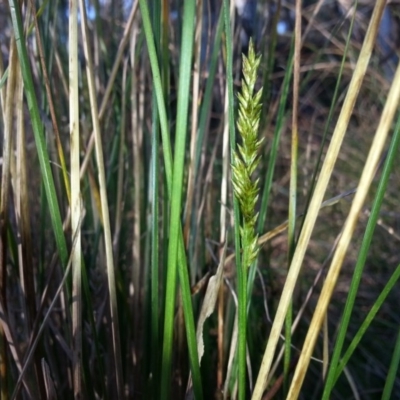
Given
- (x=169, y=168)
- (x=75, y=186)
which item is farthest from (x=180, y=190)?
(x=75, y=186)

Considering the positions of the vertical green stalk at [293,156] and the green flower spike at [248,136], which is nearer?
the green flower spike at [248,136]

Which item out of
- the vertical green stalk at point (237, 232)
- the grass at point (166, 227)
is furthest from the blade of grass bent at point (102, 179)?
the vertical green stalk at point (237, 232)

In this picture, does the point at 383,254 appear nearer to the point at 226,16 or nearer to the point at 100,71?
the point at 100,71

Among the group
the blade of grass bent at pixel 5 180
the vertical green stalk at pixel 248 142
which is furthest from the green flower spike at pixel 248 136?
the blade of grass bent at pixel 5 180

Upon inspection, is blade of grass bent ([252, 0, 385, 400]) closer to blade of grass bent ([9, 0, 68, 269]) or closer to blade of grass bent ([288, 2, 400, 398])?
blade of grass bent ([288, 2, 400, 398])

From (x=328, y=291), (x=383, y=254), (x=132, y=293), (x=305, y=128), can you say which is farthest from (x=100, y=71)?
(x=305, y=128)

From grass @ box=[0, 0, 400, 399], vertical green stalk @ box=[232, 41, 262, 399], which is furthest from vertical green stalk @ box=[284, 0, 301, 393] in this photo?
vertical green stalk @ box=[232, 41, 262, 399]

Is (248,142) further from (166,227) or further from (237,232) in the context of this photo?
(166,227)

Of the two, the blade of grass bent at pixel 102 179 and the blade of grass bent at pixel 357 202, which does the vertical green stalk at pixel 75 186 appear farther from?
the blade of grass bent at pixel 357 202
